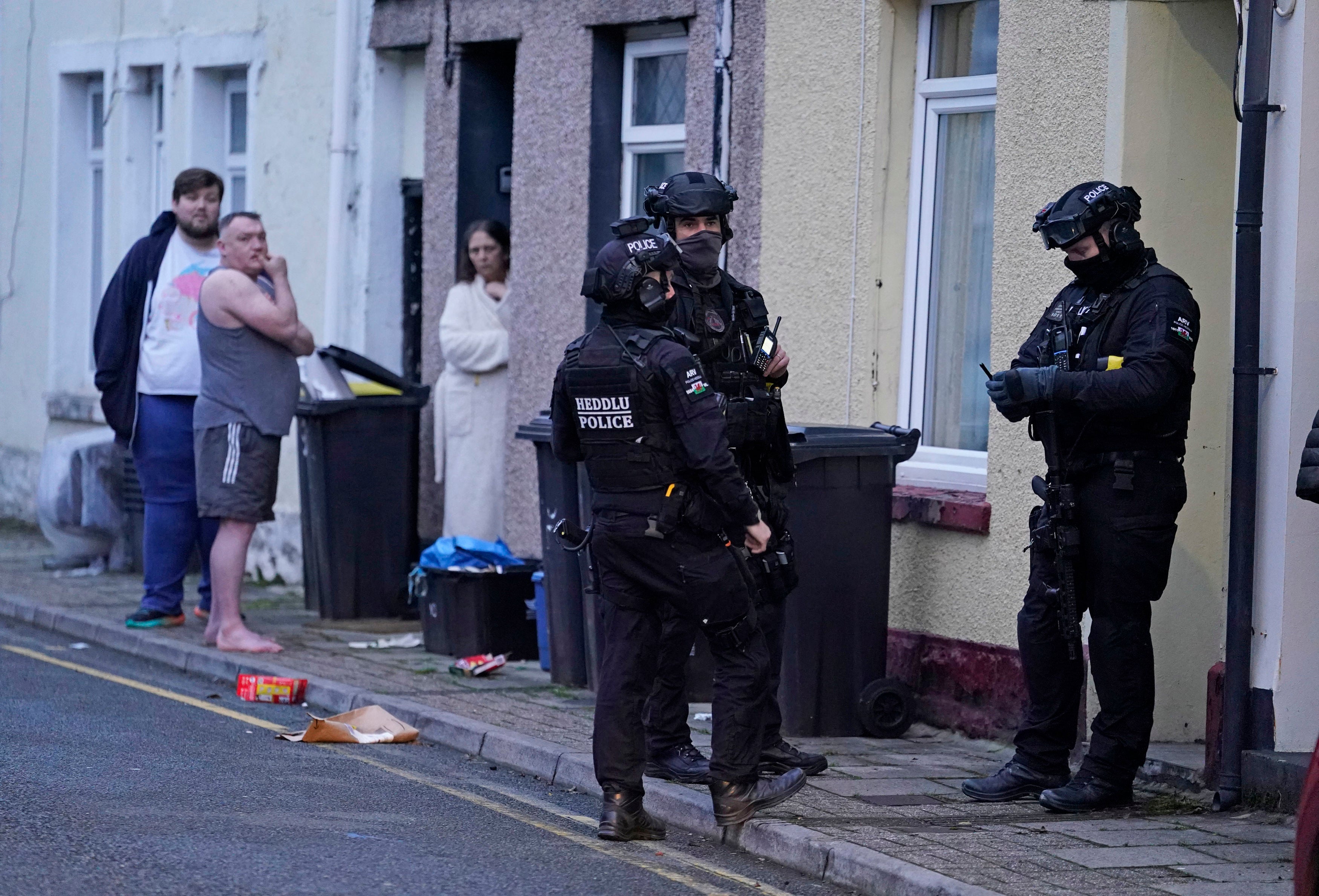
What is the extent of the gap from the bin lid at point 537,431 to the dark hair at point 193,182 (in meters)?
2.86

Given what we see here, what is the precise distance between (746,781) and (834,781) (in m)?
0.82

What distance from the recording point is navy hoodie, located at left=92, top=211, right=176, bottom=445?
35.5 feet

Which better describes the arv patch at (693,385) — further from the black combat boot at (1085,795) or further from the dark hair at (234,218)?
the dark hair at (234,218)

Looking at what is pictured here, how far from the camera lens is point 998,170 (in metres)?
8.12

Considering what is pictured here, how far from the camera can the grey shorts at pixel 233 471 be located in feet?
32.0

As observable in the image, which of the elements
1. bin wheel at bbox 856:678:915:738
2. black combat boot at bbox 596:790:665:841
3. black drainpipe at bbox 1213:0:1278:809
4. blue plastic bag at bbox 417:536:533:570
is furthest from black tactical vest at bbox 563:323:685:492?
blue plastic bag at bbox 417:536:533:570

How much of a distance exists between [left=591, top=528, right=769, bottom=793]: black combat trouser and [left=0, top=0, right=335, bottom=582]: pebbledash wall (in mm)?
7040

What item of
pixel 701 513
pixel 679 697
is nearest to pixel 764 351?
pixel 701 513

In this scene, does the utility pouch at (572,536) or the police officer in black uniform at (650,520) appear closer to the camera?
the police officer in black uniform at (650,520)

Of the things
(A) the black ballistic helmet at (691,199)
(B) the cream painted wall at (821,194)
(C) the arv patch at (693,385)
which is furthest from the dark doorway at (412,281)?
(C) the arv patch at (693,385)

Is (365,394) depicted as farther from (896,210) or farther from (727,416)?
(727,416)

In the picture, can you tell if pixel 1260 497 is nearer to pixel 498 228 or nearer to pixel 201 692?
pixel 201 692

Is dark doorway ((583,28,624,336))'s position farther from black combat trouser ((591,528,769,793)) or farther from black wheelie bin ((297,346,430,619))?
black combat trouser ((591,528,769,793))

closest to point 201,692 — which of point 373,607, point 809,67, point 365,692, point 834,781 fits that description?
point 365,692
